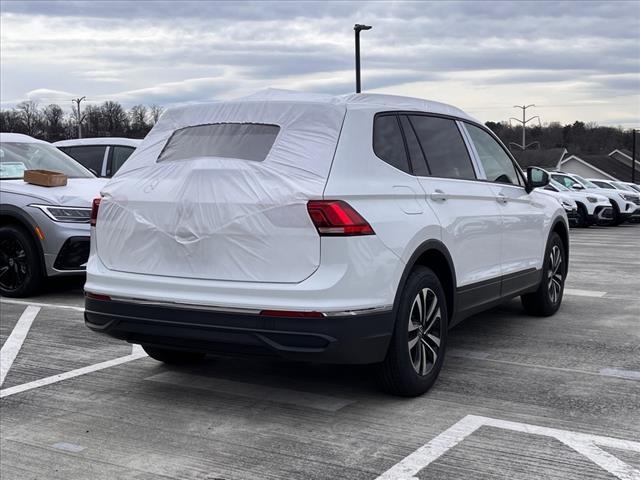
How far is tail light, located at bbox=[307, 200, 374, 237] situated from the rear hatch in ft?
0.15

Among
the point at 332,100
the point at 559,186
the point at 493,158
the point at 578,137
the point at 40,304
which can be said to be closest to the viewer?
the point at 332,100

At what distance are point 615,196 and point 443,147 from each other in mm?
21434

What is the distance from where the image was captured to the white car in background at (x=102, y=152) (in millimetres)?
12008

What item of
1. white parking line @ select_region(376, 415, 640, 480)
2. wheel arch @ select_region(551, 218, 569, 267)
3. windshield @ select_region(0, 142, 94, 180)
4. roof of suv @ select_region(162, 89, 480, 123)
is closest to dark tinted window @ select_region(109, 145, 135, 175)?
windshield @ select_region(0, 142, 94, 180)

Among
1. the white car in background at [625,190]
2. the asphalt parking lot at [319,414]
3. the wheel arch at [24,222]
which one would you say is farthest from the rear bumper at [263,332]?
the white car in background at [625,190]

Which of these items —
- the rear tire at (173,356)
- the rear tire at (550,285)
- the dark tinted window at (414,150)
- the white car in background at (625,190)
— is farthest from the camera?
the white car in background at (625,190)

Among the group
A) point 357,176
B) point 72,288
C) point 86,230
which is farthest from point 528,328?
point 72,288

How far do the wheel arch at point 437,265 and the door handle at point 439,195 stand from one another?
0.30 m

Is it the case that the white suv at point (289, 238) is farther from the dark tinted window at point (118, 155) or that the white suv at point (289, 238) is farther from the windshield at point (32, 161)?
the dark tinted window at point (118, 155)

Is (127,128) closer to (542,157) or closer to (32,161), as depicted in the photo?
(542,157)

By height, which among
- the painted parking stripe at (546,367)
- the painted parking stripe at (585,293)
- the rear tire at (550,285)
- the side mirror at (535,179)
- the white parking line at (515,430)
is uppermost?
the side mirror at (535,179)

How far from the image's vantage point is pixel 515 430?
425 cm

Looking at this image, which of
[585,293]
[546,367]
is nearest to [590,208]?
[585,293]

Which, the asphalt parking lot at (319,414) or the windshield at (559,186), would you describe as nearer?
the asphalt parking lot at (319,414)
